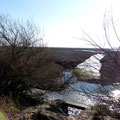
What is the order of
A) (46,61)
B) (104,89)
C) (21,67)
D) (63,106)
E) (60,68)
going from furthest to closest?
(60,68) → (46,61) → (21,67) → (63,106) → (104,89)

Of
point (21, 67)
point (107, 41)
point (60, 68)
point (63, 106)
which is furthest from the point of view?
point (60, 68)

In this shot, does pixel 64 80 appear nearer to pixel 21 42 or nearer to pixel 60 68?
pixel 60 68

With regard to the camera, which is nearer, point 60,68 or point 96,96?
point 96,96

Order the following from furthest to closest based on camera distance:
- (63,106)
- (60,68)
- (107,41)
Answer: (60,68), (63,106), (107,41)

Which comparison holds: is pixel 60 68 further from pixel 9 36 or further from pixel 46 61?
pixel 9 36

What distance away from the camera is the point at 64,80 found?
29.3ft

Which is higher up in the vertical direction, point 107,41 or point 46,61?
point 107,41

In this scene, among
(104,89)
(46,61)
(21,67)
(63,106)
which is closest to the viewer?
(104,89)

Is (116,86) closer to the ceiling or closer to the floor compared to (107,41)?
closer to the floor

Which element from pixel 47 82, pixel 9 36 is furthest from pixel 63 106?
pixel 9 36

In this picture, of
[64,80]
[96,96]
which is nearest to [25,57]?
[64,80]

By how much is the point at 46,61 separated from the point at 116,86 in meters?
6.52

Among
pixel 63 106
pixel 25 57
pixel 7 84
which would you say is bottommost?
pixel 63 106

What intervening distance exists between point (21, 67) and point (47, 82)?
5.62ft
